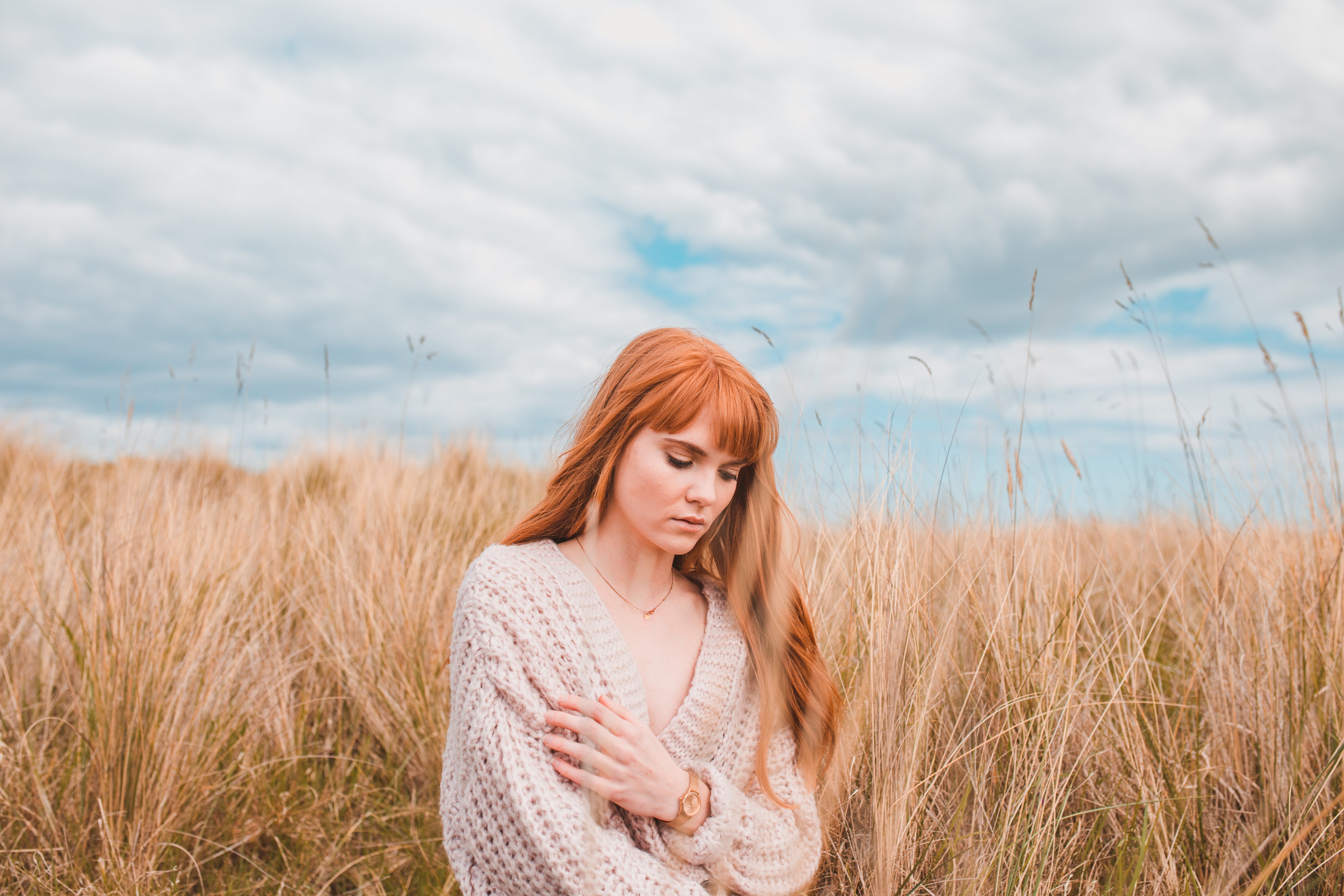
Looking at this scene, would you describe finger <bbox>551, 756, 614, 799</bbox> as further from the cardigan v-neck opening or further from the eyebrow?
the eyebrow

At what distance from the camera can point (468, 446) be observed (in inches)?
330

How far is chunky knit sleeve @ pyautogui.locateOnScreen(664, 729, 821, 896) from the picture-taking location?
5.67ft

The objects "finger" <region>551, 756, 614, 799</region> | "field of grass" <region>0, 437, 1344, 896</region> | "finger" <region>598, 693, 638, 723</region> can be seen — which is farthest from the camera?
"field of grass" <region>0, 437, 1344, 896</region>

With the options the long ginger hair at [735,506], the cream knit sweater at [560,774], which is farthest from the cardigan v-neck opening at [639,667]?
the long ginger hair at [735,506]

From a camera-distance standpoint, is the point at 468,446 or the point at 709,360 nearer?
the point at 709,360

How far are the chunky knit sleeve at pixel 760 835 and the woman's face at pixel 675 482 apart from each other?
51 centimetres

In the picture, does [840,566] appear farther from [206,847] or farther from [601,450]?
[206,847]

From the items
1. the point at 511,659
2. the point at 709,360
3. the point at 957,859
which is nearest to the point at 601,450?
the point at 709,360

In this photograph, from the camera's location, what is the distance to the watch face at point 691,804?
1692 mm

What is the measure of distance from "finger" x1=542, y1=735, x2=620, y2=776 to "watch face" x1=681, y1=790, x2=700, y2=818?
17 centimetres

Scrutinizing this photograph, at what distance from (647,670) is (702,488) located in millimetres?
458

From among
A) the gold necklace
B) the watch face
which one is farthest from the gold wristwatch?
the gold necklace

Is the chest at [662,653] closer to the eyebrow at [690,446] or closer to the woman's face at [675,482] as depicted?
the woman's face at [675,482]

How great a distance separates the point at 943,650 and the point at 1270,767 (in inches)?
44.9
